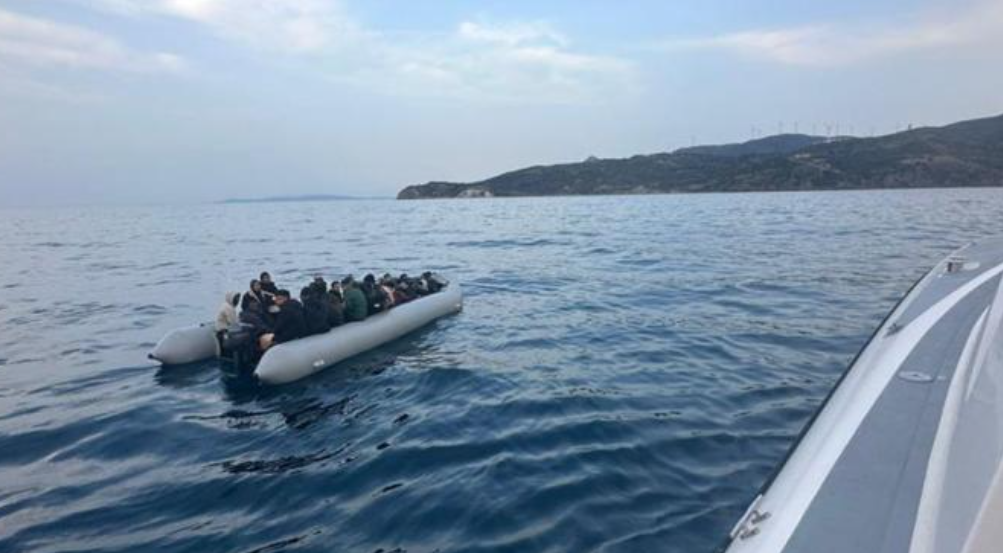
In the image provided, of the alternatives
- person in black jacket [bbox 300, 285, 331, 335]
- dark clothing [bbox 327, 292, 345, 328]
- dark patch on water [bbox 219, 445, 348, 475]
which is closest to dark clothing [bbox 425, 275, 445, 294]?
dark clothing [bbox 327, 292, 345, 328]

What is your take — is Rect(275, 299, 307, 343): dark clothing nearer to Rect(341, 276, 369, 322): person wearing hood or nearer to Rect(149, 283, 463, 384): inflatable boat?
Rect(149, 283, 463, 384): inflatable boat

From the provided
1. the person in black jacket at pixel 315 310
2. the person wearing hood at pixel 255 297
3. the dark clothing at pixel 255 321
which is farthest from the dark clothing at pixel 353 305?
the dark clothing at pixel 255 321

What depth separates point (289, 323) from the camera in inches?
465

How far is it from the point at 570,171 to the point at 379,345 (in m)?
143

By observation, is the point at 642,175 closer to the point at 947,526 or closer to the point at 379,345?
the point at 379,345

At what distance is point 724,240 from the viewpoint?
33469 millimetres

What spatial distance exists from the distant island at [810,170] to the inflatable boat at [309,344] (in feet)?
388

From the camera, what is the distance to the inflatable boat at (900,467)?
228cm

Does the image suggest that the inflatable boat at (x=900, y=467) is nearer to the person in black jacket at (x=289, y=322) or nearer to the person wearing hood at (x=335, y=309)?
the person in black jacket at (x=289, y=322)

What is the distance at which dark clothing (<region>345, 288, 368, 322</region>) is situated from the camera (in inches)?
526

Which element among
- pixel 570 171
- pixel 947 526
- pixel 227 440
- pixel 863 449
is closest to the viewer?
pixel 947 526

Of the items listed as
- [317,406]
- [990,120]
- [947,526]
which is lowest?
[317,406]

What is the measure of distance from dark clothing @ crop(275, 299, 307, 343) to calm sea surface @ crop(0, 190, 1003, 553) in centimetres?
95

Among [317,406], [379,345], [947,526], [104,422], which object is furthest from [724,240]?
[947,526]
